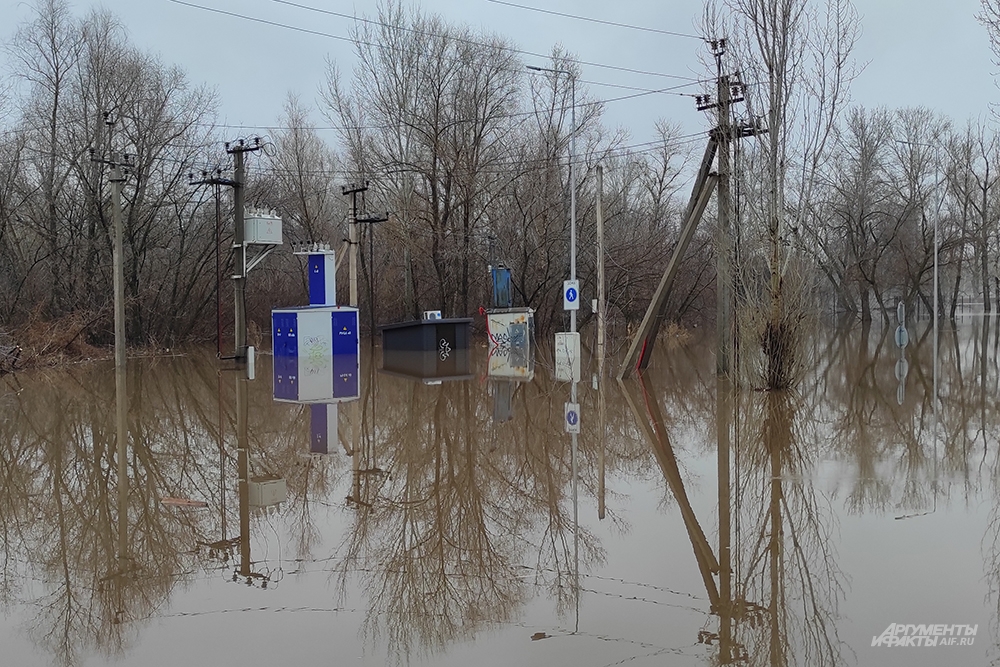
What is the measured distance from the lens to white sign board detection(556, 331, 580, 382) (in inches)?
832

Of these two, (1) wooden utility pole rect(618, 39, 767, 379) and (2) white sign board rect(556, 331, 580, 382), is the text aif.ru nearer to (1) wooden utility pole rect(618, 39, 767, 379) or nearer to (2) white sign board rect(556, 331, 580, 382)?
(1) wooden utility pole rect(618, 39, 767, 379)

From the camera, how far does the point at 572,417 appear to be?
1448 centimetres

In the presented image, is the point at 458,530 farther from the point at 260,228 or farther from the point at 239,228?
the point at 239,228

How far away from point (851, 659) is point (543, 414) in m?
10.3

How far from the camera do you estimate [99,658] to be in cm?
498

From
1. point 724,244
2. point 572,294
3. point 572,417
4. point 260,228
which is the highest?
point 260,228

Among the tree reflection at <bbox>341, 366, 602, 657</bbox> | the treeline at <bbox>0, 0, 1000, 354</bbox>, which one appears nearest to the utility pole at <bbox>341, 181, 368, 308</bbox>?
the treeline at <bbox>0, 0, 1000, 354</bbox>

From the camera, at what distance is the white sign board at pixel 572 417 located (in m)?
13.3

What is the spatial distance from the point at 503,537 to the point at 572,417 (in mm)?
7065

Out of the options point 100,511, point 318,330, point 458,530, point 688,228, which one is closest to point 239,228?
point 318,330

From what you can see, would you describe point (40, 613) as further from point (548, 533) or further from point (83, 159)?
point (83, 159)

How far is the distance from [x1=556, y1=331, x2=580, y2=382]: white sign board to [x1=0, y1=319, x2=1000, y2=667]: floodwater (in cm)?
584

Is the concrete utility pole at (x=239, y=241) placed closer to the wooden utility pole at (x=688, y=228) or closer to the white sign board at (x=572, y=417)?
the wooden utility pole at (x=688, y=228)

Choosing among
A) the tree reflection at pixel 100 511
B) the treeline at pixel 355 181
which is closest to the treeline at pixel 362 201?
the treeline at pixel 355 181
